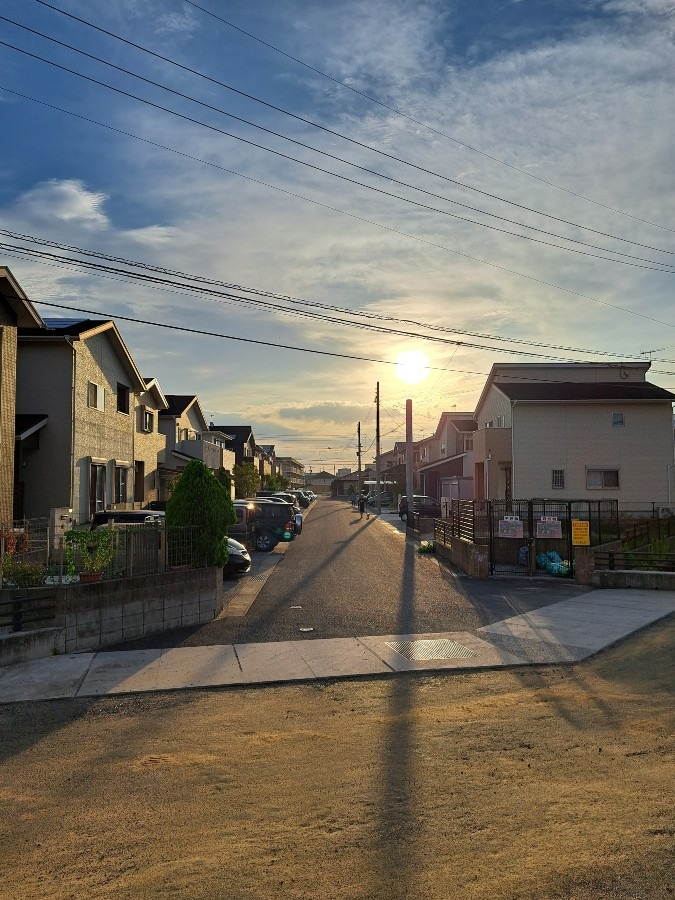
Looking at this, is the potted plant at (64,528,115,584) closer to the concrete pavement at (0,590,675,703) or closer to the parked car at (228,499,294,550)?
the concrete pavement at (0,590,675,703)

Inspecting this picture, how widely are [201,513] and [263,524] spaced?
13620mm

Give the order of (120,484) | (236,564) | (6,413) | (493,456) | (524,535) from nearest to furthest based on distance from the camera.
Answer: (6,413) → (236,564) → (524,535) → (120,484) → (493,456)

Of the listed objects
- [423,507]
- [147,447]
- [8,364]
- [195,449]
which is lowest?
[423,507]

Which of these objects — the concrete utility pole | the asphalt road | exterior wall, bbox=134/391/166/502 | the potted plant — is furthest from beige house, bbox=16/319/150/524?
the concrete utility pole

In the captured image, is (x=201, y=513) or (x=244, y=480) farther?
(x=244, y=480)

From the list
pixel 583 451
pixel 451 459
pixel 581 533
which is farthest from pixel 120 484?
pixel 451 459

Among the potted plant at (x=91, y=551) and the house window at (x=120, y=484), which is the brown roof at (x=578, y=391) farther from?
the potted plant at (x=91, y=551)

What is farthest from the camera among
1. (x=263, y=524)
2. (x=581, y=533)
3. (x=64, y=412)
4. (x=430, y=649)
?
(x=263, y=524)

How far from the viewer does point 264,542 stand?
26.7 m

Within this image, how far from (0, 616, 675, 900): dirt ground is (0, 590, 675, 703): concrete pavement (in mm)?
538

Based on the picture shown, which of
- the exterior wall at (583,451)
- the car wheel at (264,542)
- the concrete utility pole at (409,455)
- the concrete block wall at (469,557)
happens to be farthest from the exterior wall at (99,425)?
the exterior wall at (583,451)

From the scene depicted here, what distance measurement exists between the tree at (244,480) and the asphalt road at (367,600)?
32.4 metres

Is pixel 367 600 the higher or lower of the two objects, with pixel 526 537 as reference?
lower

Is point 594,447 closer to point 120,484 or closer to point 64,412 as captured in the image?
point 120,484
